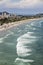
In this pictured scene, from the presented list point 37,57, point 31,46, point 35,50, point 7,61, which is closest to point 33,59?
point 37,57

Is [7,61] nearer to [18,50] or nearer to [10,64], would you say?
[10,64]

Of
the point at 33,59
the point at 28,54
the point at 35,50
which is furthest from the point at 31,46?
the point at 33,59

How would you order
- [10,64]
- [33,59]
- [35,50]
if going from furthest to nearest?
[35,50], [33,59], [10,64]

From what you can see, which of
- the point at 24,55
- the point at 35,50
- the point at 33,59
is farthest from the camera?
the point at 35,50

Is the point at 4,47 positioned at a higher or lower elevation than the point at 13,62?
higher

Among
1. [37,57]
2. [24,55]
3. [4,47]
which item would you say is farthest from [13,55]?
[4,47]

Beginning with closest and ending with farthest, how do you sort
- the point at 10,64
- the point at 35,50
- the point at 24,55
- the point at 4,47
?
the point at 10,64
the point at 24,55
the point at 35,50
the point at 4,47

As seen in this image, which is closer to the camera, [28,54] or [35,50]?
[28,54]

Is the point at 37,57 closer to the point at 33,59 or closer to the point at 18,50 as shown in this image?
the point at 33,59

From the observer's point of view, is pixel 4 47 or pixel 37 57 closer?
pixel 37 57
